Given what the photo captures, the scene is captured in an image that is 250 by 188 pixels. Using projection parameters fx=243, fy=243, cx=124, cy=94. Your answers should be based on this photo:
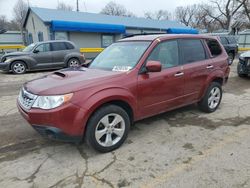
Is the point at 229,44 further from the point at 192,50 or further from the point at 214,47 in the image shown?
the point at 192,50

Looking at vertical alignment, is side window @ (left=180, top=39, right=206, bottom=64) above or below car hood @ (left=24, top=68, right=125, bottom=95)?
above

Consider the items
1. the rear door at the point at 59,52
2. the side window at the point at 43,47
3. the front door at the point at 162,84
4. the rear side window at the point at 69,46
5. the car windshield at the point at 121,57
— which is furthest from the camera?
the rear side window at the point at 69,46

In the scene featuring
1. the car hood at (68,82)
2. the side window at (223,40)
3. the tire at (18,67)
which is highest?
the side window at (223,40)

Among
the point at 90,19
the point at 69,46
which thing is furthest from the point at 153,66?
the point at 90,19

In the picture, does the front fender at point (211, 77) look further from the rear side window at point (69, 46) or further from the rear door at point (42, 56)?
the rear side window at point (69, 46)

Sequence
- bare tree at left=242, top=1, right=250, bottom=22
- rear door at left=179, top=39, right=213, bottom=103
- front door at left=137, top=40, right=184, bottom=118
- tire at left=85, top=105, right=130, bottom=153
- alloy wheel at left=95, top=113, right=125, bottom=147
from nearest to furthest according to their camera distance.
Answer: tire at left=85, top=105, right=130, bottom=153, alloy wheel at left=95, top=113, right=125, bottom=147, front door at left=137, top=40, right=184, bottom=118, rear door at left=179, top=39, right=213, bottom=103, bare tree at left=242, top=1, right=250, bottom=22

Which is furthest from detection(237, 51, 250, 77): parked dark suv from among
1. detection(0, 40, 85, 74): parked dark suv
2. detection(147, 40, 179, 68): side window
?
detection(0, 40, 85, 74): parked dark suv

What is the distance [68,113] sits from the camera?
3.21 meters

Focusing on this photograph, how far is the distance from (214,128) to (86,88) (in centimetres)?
267

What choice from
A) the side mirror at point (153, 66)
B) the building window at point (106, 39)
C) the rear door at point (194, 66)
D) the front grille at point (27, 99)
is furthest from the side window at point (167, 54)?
the building window at point (106, 39)

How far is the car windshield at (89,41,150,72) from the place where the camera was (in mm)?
4109

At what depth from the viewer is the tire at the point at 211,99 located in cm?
531

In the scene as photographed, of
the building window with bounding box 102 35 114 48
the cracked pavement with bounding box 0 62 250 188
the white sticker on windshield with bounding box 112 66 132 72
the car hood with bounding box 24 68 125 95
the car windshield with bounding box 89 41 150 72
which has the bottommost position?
the cracked pavement with bounding box 0 62 250 188

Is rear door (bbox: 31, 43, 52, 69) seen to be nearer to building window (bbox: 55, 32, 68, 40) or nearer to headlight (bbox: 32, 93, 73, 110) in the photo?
building window (bbox: 55, 32, 68, 40)
